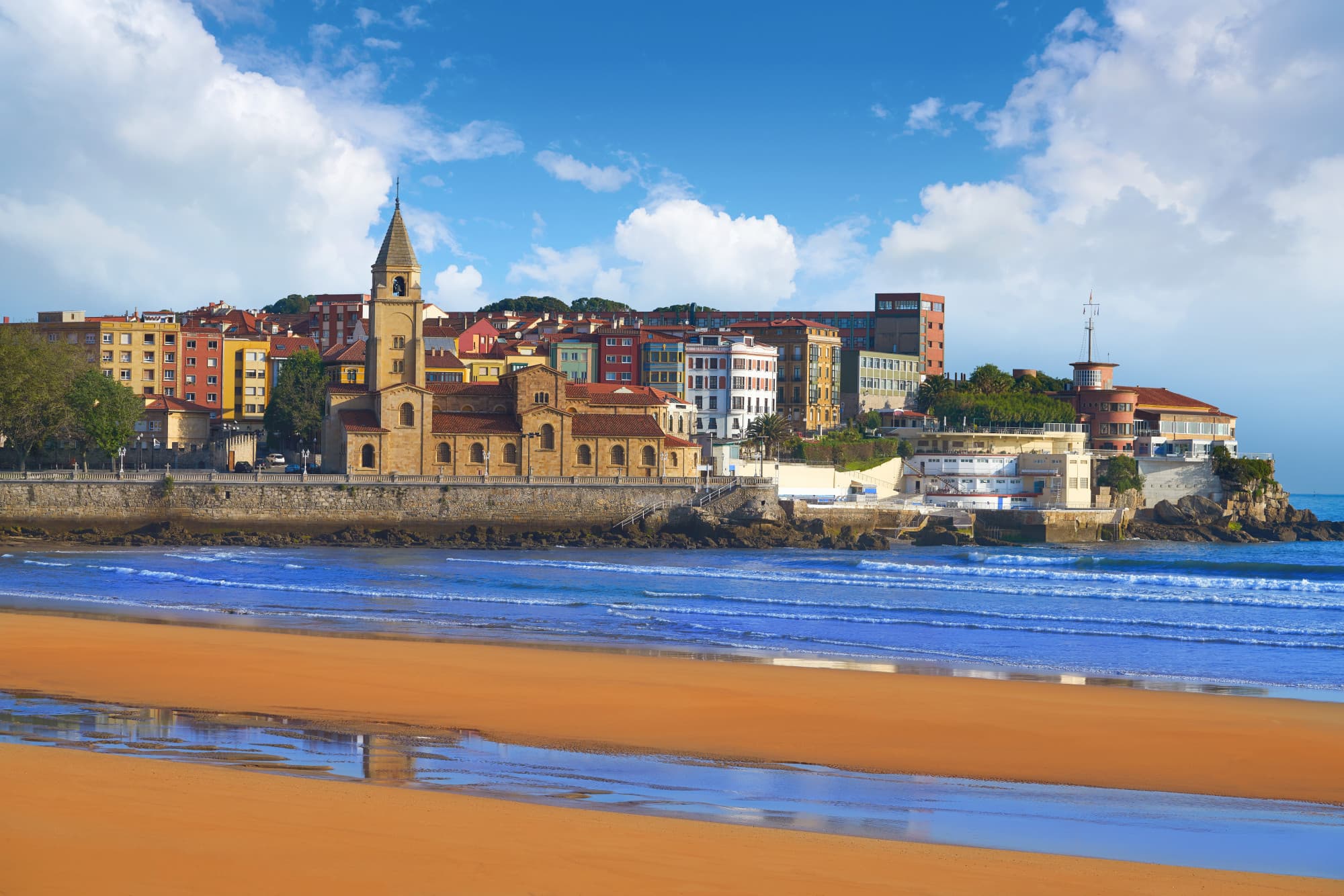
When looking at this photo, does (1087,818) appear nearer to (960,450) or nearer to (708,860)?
(708,860)

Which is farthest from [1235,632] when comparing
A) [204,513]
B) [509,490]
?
[204,513]

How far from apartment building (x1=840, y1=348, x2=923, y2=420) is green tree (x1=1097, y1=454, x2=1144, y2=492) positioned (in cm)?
2533

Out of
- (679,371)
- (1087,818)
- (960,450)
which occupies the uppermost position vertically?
(679,371)

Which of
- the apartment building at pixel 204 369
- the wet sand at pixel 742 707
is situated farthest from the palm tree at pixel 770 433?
the wet sand at pixel 742 707

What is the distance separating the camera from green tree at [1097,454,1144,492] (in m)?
81.8

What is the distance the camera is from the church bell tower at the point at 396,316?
71.0m

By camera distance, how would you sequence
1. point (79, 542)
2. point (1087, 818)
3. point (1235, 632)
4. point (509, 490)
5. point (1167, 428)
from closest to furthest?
point (1087, 818)
point (1235, 632)
point (79, 542)
point (509, 490)
point (1167, 428)

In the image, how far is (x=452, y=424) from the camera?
220 ft

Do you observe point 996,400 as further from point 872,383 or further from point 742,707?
point 742,707

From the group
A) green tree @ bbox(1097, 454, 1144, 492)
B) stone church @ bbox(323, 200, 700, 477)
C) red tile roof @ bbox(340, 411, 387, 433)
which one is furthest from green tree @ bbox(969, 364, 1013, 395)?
red tile roof @ bbox(340, 411, 387, 433)

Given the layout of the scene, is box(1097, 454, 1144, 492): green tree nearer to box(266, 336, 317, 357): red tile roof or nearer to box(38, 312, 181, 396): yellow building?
box(266, 336, 317, 357): red tile roof

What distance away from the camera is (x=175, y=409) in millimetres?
90750

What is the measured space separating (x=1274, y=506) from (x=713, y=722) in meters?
73.9

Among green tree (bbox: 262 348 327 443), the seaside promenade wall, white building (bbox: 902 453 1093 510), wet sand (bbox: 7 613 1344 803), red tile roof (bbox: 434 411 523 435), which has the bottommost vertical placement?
wet sand (bbox: 7 613 1344 803)
